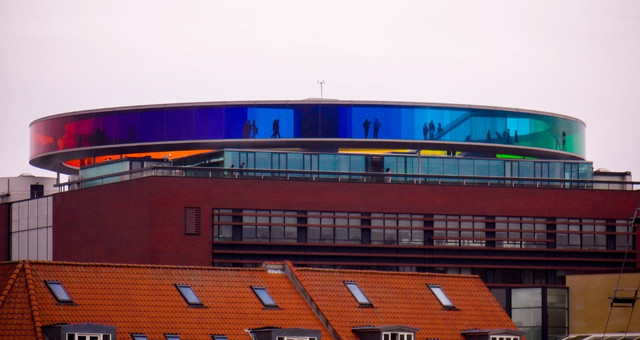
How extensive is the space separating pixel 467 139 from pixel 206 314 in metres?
45.4

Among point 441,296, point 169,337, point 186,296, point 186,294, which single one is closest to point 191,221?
point 441,296

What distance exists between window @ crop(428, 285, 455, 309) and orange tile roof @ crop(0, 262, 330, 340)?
7.51 m

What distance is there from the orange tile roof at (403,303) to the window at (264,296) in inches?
81.3

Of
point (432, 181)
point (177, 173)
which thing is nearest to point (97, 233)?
point (177, 173)

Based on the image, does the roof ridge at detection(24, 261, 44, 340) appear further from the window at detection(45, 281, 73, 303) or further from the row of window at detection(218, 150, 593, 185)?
the row of window at detection(218, 150, 593, 185)

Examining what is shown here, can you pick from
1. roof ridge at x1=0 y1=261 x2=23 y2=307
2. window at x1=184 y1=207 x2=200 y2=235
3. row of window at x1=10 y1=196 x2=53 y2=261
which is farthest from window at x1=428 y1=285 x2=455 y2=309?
row of window at x1=10 y1=196 x2=53 y2=261

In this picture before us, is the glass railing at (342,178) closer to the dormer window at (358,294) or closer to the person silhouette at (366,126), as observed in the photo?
the person silhouette at (366,126)

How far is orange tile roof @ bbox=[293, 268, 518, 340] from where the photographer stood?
270 ft

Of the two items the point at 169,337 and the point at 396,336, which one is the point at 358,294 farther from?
the point at 169,337

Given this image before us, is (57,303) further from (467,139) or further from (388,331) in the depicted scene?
(467,139)

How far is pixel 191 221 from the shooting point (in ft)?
347

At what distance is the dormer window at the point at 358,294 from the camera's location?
8344cm

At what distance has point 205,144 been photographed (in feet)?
388

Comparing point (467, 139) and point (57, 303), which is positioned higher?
point (467, 139)
